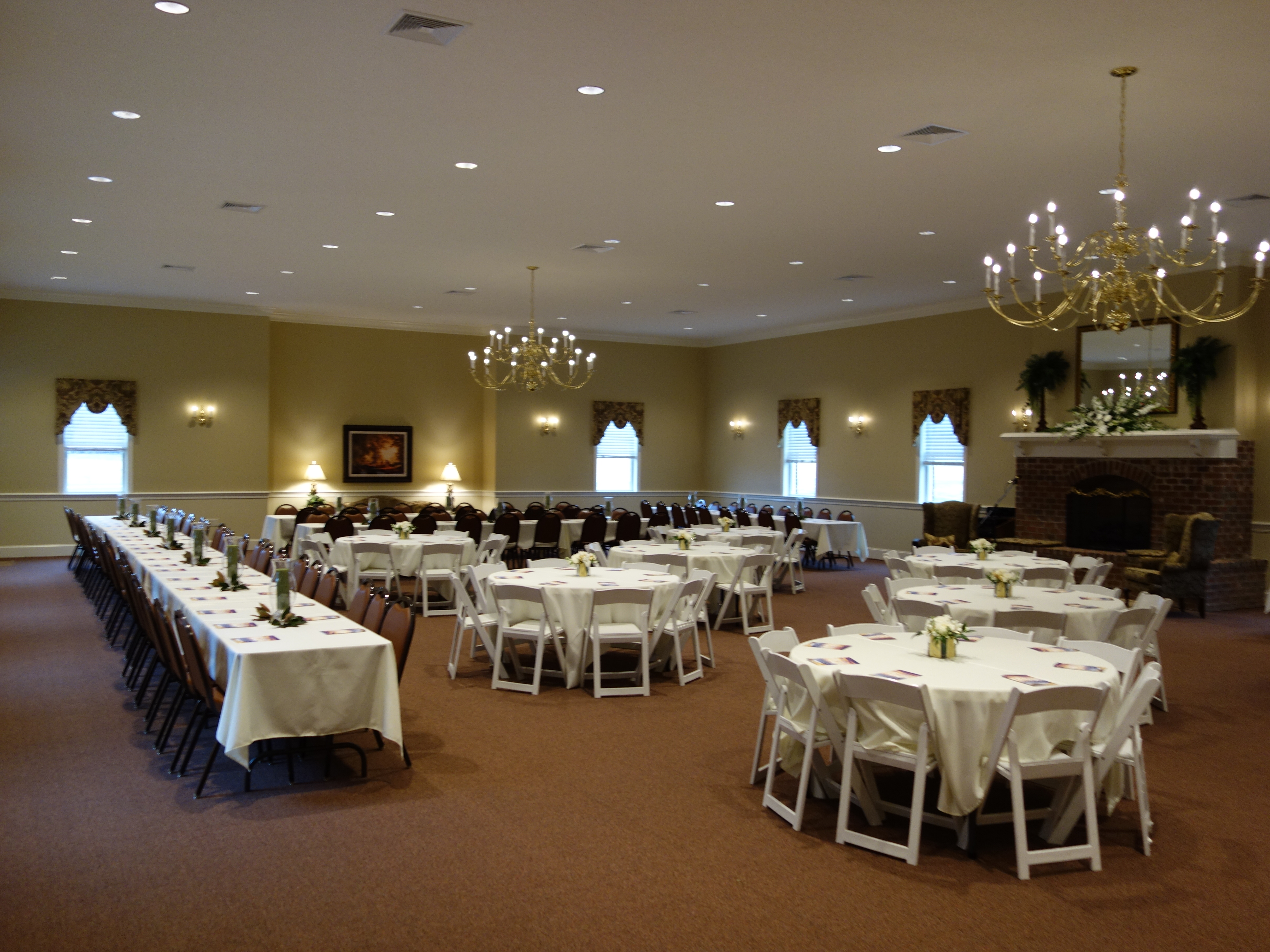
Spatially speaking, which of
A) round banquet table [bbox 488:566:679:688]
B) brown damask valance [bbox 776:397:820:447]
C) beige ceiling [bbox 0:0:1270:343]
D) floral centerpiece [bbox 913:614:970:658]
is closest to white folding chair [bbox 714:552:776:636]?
round banquet table [bbox 488:566:679:688]

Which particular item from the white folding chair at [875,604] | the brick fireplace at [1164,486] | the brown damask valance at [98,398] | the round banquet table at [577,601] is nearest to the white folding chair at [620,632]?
the round banquet table at [577,601]

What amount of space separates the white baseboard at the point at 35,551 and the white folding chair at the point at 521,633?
9.67m

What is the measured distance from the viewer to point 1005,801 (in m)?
4.57

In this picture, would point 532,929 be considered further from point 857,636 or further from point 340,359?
point 340,359

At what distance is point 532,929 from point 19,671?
5.56m

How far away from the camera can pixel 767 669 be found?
4598mm

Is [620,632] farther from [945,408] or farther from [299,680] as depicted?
[945,408]

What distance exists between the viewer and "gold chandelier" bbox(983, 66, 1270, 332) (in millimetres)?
5719

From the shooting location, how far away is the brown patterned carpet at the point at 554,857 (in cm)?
338

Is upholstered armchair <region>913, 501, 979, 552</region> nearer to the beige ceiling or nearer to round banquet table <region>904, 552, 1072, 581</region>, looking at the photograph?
the beige ceiling

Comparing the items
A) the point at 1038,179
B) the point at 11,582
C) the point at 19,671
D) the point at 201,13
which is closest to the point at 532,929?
the point at 201,13

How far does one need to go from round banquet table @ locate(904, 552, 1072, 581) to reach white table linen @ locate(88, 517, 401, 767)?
4.43 metres

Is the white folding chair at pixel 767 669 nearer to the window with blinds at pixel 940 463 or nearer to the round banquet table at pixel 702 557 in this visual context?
the round banquet table at pixel 702 557

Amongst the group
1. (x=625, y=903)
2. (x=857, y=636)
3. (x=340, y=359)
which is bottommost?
(x=625, y=903)
